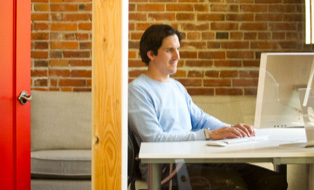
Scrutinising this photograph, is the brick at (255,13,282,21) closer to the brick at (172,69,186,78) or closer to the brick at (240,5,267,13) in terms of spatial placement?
the brick at (240,5,267,13)

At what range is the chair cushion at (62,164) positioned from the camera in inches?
115

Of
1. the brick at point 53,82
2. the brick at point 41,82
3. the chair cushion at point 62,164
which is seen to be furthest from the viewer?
the chair cushion at point 62,164

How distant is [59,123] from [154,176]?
4.00ft

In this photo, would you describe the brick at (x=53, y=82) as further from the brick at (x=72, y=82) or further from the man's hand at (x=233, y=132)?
the man's hand at (x=233, y=132)

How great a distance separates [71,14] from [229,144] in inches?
40.4

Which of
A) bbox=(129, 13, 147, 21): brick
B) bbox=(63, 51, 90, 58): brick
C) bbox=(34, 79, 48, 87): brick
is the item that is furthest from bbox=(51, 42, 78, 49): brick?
bbox=(129, 13, 147, 21): brick

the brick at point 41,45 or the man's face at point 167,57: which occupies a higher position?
the brick at point 41,45

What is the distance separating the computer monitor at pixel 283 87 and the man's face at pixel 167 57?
401mm

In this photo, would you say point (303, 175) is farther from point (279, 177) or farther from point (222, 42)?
point (222, 42)

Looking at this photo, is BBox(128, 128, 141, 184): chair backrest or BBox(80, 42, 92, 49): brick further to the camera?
BBox(80, 42, 92, 49): brick

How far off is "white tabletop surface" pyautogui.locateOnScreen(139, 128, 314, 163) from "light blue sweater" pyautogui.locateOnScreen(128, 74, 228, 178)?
43 mm

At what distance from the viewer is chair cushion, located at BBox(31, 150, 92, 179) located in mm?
2922

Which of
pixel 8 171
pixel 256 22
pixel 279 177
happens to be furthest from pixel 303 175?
pixel 8 171

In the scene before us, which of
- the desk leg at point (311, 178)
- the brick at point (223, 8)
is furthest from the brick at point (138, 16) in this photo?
the desk leg at point (311, 178)
